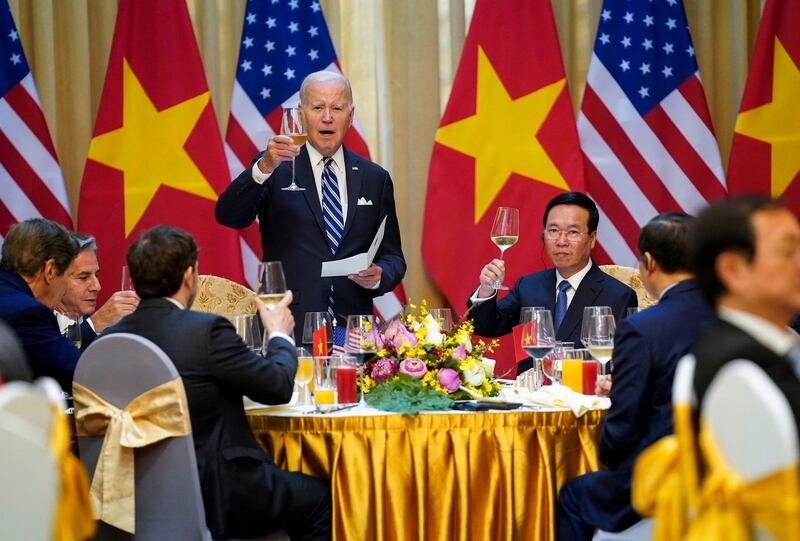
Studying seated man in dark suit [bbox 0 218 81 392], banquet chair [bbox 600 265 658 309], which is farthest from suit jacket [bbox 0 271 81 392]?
banquet chair [bbox 600 265 658 309]

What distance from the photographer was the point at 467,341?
3475 millimetres

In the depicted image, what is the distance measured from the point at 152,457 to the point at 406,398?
90cm

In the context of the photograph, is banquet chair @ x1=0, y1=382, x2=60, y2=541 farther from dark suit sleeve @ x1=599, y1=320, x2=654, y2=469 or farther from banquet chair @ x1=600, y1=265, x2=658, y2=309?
banquet chair @ x1=600, y1=265, x2=658, y2=309

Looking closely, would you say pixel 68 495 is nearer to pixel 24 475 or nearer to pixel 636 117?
A: pixel 24 475

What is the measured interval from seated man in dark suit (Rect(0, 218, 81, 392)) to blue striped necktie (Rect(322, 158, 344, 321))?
52.0 inches

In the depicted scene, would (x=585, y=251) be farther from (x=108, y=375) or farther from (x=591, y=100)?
(x=108, y=375)

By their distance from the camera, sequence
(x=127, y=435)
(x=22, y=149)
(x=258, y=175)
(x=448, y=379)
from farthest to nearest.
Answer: (x=22, y=149) < (x=258, y=175) < (x=448, y=379) < (x=127, y=435)

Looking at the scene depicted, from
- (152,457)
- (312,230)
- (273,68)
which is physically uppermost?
(273,68)

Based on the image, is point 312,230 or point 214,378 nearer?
point 214,378

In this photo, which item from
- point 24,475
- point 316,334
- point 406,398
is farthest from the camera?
point 316,334

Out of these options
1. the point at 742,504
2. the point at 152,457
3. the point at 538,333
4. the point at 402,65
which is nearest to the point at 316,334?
the point at 538,333

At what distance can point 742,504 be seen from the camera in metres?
1.57

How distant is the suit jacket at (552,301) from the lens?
4422 millimetres

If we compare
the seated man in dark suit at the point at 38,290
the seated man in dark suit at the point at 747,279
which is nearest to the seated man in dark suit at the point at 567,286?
the seated man in dark suit at the point at 38,290
